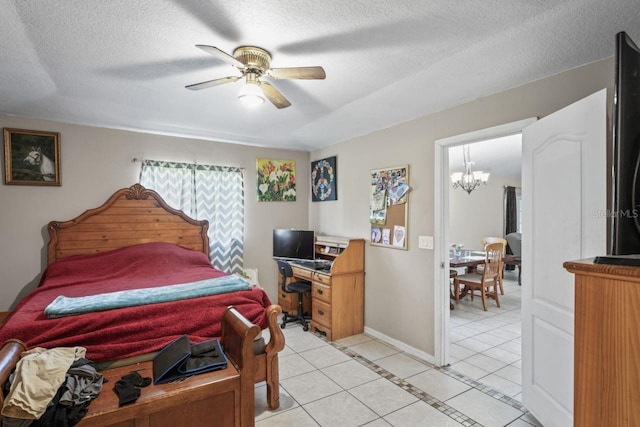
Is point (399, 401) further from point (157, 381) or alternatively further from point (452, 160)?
point (452, 160)

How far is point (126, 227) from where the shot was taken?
11.8ft

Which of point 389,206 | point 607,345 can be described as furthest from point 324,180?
point 607,345

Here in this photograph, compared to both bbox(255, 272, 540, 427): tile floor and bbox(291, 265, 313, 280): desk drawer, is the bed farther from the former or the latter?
bbox(291, 265, 313, 280): desk drawer

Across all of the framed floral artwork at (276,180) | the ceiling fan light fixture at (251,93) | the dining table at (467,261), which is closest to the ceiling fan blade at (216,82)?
the ceiling fan light fixture at (251,93)

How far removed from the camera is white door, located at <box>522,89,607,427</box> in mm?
1682

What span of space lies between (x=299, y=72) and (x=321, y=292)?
255 centimetres

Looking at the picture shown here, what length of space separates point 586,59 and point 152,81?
2.95 meters

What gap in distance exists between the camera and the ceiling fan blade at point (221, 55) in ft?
5.05

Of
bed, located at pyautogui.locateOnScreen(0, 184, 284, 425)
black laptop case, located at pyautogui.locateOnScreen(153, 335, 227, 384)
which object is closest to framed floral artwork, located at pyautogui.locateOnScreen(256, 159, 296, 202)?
bed, located at pyautogui.locateOnScreen(0, 184, 284, 425)

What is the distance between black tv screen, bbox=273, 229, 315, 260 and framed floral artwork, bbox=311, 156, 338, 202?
2.25ft

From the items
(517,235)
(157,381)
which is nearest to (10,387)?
(157,381)

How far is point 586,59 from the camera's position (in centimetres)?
193

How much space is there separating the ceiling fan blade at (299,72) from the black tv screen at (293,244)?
8.13ft

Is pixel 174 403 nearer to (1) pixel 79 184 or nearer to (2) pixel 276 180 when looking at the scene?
(1) pixel 79 184
